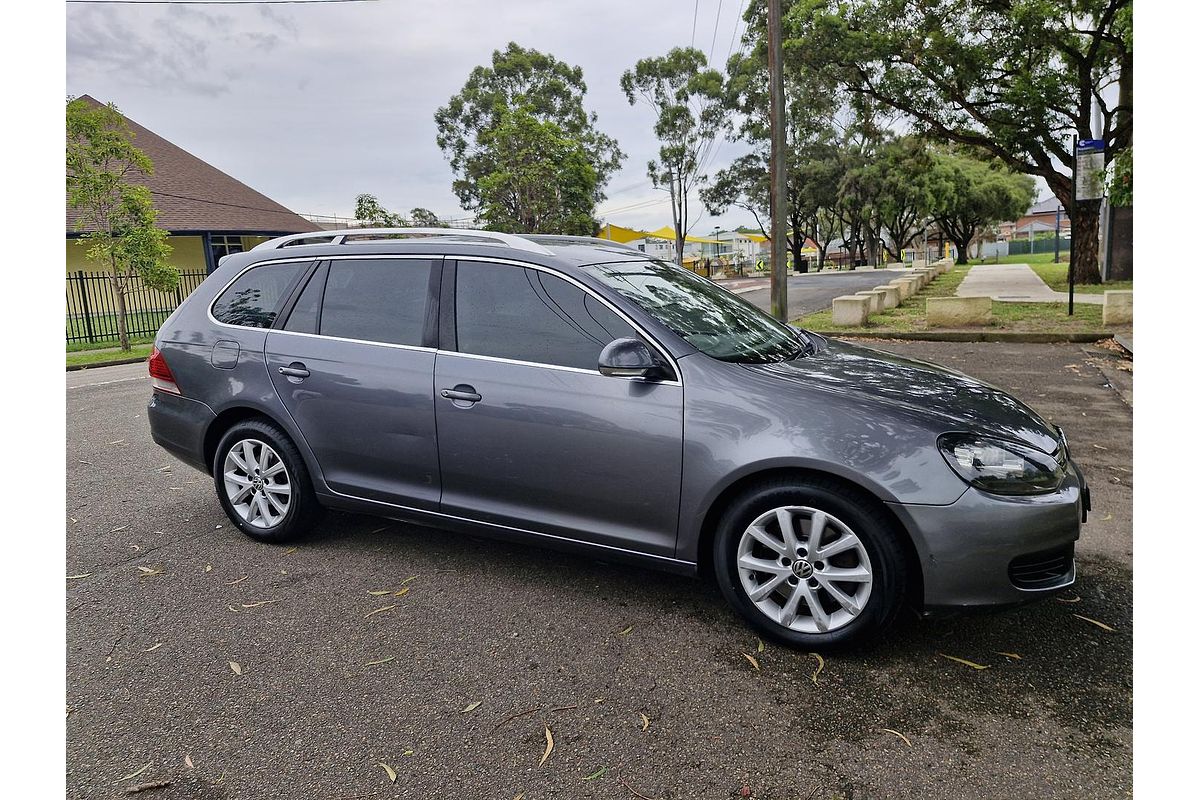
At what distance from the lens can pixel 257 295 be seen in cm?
455

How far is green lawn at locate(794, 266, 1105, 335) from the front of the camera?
12852 mm

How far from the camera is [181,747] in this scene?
271cm

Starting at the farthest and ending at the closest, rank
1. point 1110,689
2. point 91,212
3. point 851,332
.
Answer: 1. point 91,212
2. point 851,332
3. point 1110,689

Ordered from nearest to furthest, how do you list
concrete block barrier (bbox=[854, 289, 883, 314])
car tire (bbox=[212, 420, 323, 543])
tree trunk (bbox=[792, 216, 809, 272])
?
car tire (bbox=[212, 420, 323, 543]) < concrete block barrier (bbox=[854, 289, 883, 314]) < tree trunk (bbox=[792, 216, 809, 272])

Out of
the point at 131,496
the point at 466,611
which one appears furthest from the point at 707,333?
the point at 131,496

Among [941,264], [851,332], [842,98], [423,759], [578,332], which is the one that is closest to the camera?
[423,759]

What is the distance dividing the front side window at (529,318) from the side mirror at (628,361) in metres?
0.16

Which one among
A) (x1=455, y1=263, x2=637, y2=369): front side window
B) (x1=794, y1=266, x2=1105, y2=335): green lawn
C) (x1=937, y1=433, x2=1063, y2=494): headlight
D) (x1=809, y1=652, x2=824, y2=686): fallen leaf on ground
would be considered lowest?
(x1=809, y1=652, x2=824, y2=686): fallen leaf on ground

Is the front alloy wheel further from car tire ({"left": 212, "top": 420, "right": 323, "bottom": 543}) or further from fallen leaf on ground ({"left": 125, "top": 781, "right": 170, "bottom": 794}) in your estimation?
car tire ({"left": 212, "top": 420, "right": 323, "bottom": 543})

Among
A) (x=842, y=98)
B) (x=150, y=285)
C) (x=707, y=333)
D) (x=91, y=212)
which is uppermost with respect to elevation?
(x=842, y=98)

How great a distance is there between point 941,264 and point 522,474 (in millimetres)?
38925

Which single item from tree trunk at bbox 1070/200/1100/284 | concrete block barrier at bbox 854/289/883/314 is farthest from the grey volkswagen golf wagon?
tree trunk at bbox 1070/200/1100/284

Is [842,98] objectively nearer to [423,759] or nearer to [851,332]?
[851,332]

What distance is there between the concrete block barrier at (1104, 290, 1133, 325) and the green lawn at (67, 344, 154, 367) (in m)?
17.3
